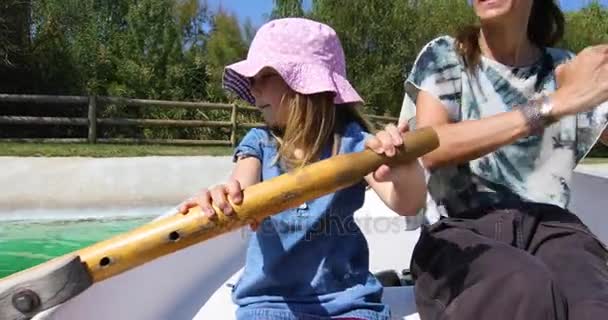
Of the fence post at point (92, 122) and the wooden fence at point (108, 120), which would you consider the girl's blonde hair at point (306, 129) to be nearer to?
the wooden fence at point (108, 120)

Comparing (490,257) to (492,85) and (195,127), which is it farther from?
(195,127)

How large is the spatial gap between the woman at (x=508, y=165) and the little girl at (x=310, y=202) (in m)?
0.12

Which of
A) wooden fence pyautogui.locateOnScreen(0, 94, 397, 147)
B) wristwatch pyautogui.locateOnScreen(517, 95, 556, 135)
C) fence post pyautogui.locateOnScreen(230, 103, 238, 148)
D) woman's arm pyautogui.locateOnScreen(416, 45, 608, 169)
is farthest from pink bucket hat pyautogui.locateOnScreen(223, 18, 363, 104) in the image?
fence post pyautogui.locateOnScreen(230, 103, 238, 148)

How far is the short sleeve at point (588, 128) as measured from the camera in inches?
59.5

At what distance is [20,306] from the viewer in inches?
32.3

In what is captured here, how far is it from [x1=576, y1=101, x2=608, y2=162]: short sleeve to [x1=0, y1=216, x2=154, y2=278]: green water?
3.81 meters

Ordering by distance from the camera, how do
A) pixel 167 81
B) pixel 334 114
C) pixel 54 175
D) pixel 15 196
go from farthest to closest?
pixel 167 81 < pixel 54 175 < pixel 15 196 < pixel 334 114

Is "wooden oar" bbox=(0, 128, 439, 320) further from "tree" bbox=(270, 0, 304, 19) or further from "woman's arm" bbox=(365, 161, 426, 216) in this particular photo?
"tree" bbox=(270, 0, 304, 19)

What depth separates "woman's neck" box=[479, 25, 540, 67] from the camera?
1485 mm

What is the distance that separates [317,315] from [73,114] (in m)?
10.9

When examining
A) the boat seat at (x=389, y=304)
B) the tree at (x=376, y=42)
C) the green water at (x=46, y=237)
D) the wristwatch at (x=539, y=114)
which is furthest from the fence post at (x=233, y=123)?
the wristwatch at (x=539, y=114)

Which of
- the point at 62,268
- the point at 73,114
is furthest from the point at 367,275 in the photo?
the point at 73,114

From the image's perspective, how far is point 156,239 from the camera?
2.90 feet

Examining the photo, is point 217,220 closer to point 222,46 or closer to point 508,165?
point 508,165
